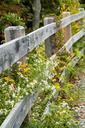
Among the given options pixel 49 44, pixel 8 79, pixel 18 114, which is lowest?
pixel 49 44

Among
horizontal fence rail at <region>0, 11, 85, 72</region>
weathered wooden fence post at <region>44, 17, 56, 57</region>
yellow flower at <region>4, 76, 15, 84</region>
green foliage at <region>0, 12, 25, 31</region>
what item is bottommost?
green foliage at <region>0, 12, 25, 31</region>

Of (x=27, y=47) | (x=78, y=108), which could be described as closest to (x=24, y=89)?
(x=27, y=47)

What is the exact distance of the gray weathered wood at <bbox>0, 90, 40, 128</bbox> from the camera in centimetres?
361

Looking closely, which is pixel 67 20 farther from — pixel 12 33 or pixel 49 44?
pixel 12 33

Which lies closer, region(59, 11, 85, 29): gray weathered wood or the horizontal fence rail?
the horizontal fence rail

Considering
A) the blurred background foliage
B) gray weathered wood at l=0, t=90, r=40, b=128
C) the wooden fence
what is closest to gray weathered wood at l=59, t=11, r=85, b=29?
the blurred background foliage

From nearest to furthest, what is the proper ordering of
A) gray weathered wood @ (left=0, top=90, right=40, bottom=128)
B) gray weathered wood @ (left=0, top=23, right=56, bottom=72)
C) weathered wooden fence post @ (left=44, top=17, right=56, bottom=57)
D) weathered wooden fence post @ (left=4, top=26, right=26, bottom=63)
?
gray weathered wood @ (left=0, top=23, right=56, bottom=72) < gray weathered wood @ (left=0, top=90, right=40, bottom=128) < weathered wooden fence post @ (left=4, top=26, right=26, bottom=63) < weathered wooden fence post @ (left=44, top=17, right=56, bottom=57)

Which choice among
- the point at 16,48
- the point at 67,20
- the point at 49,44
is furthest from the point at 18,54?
the point at 67,20

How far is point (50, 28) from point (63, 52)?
3.73 feet

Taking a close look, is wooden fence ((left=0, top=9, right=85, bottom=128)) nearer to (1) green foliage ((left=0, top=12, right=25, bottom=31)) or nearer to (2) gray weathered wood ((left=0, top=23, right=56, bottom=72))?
(2) gray weathered wood ((left=0, top=23, right=56, bottom=72))

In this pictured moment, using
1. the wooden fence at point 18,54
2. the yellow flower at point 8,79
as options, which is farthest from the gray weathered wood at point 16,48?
the yellow flower at point 8,79

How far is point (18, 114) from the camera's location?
4.03 meters

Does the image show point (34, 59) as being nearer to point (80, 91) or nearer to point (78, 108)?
point (78, 108)

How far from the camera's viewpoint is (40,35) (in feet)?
18.3
